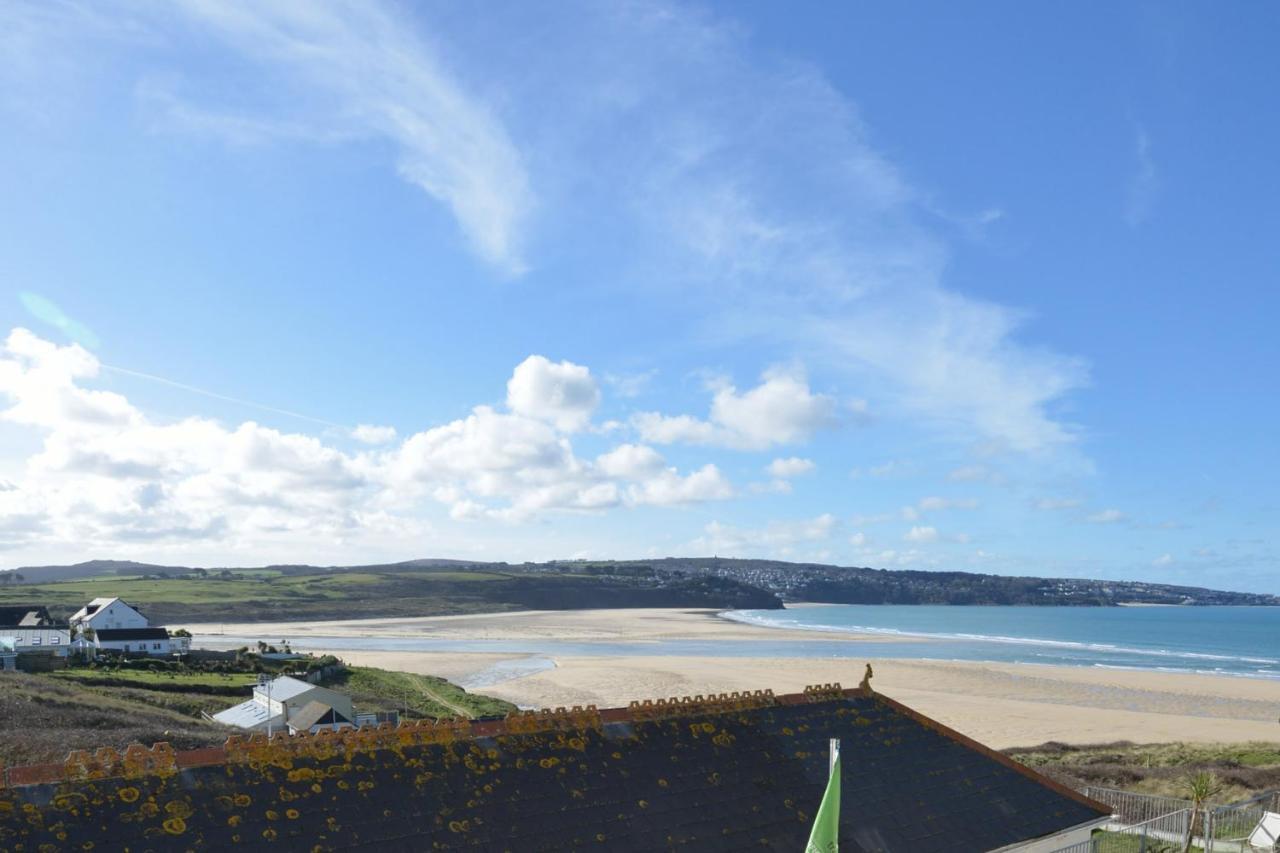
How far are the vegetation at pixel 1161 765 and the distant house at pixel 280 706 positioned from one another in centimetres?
2380

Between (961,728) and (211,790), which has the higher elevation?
(211,790)

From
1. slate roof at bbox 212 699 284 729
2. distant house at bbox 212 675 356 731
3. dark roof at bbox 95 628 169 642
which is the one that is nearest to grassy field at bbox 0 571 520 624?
dark roof at bbox 95 628 169 642

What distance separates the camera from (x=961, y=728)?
4156 centimetres

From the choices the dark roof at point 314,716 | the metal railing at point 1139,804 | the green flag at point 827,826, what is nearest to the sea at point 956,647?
the dark roof at point 314,716

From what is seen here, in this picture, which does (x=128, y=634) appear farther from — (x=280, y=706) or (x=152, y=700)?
(x=280, y=706)

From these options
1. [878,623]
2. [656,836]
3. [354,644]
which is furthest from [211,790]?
[878,623]

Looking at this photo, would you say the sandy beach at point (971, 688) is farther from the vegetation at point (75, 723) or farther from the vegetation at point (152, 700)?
the vegetation at point (75, 723)

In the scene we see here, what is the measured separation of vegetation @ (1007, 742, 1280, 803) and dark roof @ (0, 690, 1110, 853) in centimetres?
1517

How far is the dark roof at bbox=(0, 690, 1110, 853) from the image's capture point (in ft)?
27.0

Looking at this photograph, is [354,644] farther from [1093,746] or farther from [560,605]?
[560,605]

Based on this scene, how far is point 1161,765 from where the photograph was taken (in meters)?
31.1

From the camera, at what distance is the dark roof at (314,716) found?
30.2 m

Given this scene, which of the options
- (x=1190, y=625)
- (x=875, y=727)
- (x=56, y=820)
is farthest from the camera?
(x=1190, y=625)

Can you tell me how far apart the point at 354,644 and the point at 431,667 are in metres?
26.0
